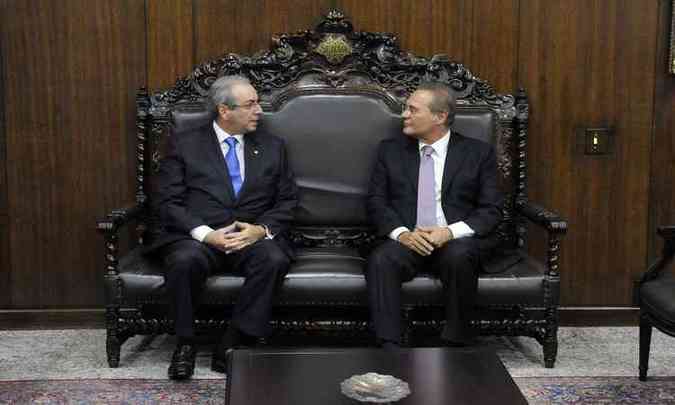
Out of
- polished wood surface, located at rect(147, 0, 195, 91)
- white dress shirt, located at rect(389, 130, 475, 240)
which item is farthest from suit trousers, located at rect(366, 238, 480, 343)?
polished wood surface, located at rect(147, 0, 195, 91)

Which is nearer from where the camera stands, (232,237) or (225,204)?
(232,237)

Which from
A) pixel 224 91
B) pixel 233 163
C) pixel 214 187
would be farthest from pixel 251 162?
pixel 224 91

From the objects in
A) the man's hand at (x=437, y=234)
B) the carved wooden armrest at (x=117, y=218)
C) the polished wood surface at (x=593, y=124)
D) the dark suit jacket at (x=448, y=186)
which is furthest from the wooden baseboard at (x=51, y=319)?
the polished wood surface at (x=593, y=124)

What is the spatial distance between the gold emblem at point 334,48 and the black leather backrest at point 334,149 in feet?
0.69

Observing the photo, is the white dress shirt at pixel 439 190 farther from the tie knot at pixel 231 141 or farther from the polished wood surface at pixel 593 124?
the tie knot at pixel 231 141

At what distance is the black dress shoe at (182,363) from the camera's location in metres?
3.88

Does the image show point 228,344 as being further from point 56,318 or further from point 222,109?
point 56,318

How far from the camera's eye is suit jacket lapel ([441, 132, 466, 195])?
4.20 m

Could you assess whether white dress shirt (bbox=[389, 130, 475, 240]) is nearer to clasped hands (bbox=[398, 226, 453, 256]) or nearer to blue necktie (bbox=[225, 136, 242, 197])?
clasped hands (bbox=[398, 226, 453, 256])

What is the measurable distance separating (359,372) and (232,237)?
1.30m

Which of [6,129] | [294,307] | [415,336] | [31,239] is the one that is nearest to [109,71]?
[6,129]

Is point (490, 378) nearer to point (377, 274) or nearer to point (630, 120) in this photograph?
point (377, 274)

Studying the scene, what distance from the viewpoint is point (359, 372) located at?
9.41 feet

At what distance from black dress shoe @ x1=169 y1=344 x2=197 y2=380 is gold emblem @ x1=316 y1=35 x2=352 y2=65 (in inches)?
56.7
